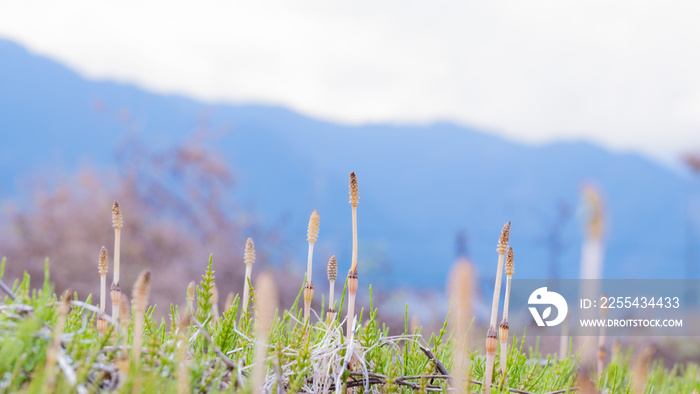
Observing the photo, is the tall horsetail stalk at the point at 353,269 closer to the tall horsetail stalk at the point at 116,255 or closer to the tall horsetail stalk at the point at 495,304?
the tall horsetail stalk at the point at 495,304

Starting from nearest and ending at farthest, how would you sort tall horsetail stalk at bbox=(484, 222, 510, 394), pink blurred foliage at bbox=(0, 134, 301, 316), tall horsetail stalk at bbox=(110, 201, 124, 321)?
tall horsetail stalk at bbox=(484, 222, 510, 394), tall horsetail stalk at bbox=(110, 201, 124, 321), pink blurred foliage at bbox=(0, 134, 301, 316)

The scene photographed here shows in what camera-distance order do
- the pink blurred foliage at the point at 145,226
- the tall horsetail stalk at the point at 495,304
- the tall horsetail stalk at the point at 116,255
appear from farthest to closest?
the pink blurred foliage at the point at 145,226, the tall horsetail stalk at the point at 116,255, the tall horsetail stalk at the point at 495,304

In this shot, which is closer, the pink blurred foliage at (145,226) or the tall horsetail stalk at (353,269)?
the tall horsetail stalk at (353,269)

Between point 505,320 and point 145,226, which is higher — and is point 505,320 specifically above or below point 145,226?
below

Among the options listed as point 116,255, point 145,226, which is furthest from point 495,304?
point 145,226

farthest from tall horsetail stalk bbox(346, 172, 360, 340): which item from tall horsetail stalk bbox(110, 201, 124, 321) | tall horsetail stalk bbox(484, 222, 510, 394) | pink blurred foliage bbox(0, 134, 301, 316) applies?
pink blurred foliage bbox(0, 134, 301, 316)

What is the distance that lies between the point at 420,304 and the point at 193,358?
12.0 m

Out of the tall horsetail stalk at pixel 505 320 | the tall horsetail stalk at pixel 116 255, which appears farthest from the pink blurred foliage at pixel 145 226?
the tall horsetail stalk at pixel 505 320

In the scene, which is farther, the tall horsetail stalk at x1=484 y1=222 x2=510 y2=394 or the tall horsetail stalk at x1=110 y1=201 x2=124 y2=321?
the tall horsetail stalk at x1=110 y1=201 x2=124 y2=321

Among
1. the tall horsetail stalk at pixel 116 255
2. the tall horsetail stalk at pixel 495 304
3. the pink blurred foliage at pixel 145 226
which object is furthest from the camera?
the pink blurred foliage at pixel 145 226

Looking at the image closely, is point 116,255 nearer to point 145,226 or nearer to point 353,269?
point 353,269

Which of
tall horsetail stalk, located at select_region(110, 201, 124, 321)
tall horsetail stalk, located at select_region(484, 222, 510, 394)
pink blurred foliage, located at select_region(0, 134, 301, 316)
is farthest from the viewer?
pink blurred foliage, located at select_region(0, 134, 301, 316)

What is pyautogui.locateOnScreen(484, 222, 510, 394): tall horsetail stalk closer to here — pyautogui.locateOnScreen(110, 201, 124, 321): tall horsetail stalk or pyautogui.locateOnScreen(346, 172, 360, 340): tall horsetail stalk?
pyautogui.locateOnScreen(346, 172, 360, 340): tall horsetail stalk

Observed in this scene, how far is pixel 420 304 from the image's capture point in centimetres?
1304
